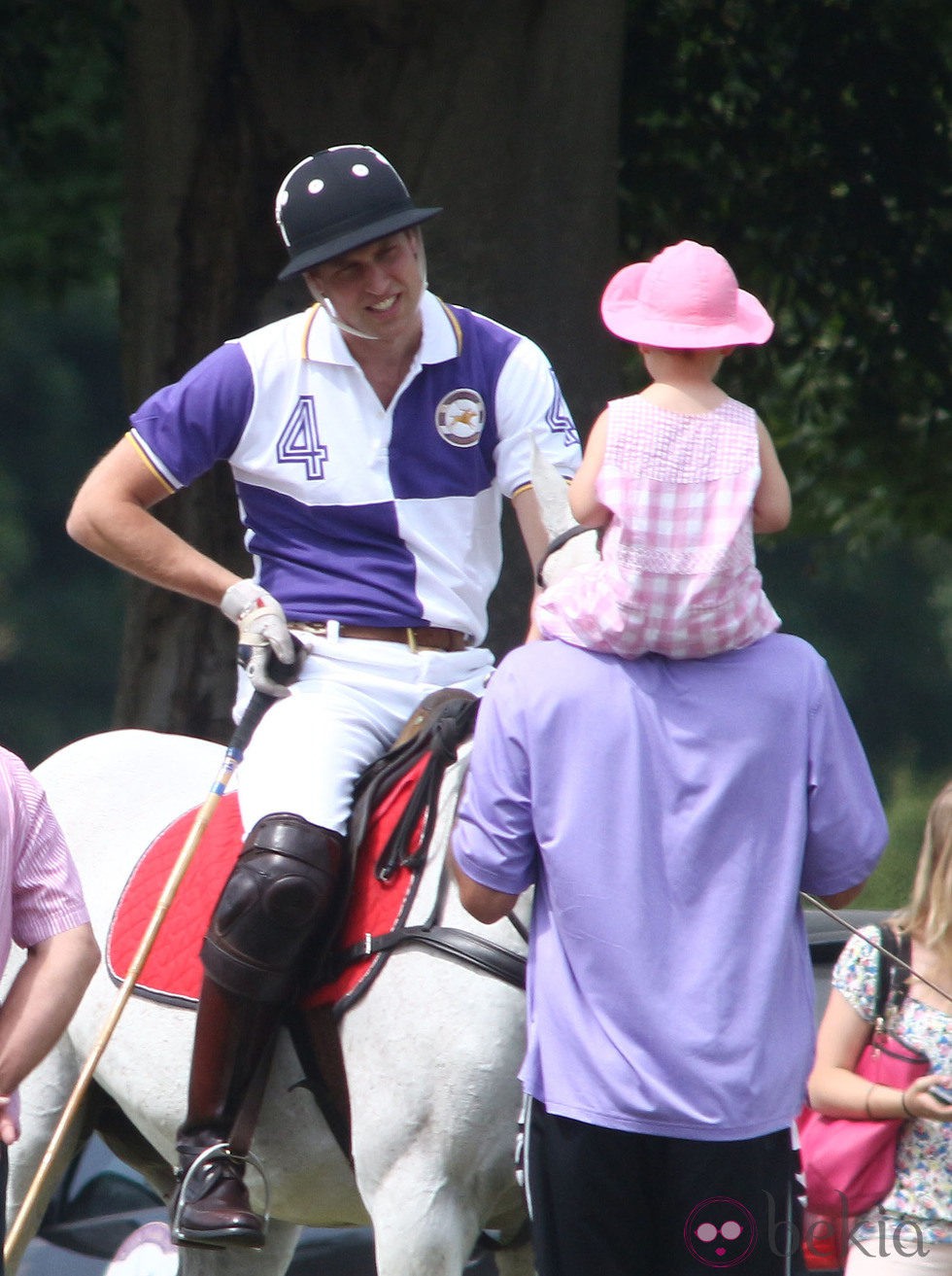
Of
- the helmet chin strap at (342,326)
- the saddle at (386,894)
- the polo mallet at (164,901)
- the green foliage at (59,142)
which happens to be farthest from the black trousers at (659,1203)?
the green foliage at (59,142)

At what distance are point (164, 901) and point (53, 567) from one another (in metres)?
23.5

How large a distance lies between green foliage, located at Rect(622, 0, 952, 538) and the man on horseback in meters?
4.57

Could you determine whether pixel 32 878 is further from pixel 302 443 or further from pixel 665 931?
pixel 302 443

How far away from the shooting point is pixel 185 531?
6957 millimetres

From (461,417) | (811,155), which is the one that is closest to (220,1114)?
(461,417)

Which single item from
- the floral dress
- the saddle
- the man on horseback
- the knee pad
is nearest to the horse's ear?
the man on horseback

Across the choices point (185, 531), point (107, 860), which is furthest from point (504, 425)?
point (185, 531)

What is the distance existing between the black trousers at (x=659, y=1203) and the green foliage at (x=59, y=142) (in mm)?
5706

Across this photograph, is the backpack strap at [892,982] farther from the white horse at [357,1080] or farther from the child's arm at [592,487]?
the child's arm at [592,487]

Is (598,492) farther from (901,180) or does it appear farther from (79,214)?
(79,214)

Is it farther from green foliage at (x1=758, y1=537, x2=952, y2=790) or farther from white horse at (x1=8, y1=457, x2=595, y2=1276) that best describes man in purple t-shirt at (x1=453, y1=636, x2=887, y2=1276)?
green foliage at (x1=758, y1=537, x2=952, y2=790)

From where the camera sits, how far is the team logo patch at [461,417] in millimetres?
3764

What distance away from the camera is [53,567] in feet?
86.9

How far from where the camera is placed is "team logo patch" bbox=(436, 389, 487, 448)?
376 centimetres
